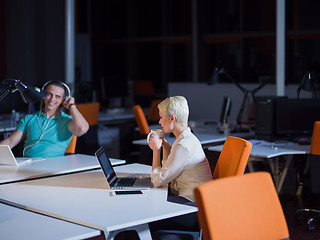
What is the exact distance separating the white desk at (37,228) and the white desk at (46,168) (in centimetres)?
89

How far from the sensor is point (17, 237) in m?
2.26

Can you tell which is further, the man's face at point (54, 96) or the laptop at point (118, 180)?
the man's face at point (54, 96)

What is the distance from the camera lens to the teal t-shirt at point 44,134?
434 centimetres

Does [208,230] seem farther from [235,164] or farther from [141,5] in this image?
[141,5]

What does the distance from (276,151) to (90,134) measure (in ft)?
8.88

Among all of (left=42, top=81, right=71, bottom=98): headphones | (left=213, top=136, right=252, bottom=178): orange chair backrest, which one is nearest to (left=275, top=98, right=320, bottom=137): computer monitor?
(left=213, top=136, right=252, bottom=178): orange chair backrest

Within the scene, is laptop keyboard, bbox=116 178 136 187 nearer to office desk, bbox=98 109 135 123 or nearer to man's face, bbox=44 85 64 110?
man's face, bbox=44 85 64 110

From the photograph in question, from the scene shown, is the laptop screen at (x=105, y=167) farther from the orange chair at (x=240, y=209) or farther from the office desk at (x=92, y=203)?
the orange chair at (x=240, y=209)

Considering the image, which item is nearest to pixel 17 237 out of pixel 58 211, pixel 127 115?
pixel 58 211

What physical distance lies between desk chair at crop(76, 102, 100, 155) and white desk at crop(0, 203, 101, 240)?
12.5ft

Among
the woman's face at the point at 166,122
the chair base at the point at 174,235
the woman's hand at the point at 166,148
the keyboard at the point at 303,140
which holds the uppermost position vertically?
the woman's face at the point at 166,122

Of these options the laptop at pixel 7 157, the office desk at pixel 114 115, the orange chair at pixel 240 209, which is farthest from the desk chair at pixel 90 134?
the orange chair at pixel 240 209

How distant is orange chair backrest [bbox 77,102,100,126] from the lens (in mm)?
6305

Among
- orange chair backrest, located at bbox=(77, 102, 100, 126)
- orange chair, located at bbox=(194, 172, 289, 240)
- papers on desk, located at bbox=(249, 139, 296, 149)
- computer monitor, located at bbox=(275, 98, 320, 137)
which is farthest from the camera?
orange chair backrest, located at bbox=(77, 102, 100, 126)
